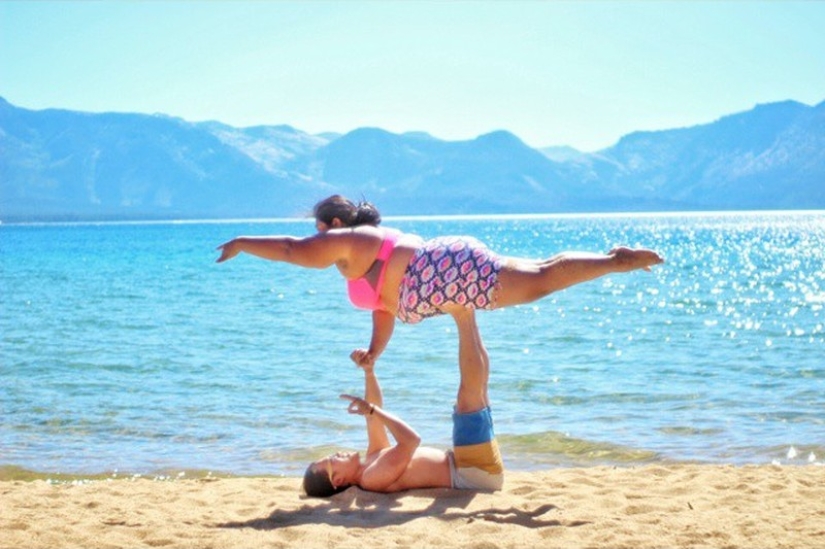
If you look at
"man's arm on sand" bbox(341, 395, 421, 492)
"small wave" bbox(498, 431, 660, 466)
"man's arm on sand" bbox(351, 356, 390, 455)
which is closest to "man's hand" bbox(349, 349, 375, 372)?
"man's arm on sand" bbox(351, 356, 390, 455)

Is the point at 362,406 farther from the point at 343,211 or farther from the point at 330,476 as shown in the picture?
the point at 343,211

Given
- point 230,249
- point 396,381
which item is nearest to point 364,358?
point 230,249

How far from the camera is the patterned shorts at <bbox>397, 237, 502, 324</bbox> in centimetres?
618

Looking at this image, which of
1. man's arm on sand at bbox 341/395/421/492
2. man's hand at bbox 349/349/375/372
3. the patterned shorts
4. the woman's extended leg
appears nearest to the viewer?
the woman's extended leg

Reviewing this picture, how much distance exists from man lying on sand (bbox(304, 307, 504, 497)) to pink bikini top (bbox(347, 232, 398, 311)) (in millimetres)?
421

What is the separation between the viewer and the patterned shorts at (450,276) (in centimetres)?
618

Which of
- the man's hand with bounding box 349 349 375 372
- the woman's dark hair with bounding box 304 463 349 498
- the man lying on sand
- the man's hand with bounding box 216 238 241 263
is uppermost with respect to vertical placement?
the man's hand with bounding box 216 238 241 263

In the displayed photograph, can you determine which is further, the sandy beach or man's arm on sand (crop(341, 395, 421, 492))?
man's arm on sand (crop(341, 395, 421, 492))

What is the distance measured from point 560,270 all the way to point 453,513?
1.51 m

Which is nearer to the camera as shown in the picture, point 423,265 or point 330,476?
point 423,265

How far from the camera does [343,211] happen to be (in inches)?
253

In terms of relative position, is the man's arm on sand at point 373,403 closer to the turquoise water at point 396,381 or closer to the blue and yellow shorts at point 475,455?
the blue and yellow shorts at point 475,455

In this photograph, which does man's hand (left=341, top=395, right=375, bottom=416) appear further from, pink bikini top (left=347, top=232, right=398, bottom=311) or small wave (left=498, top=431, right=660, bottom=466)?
small wave (left=498, top=431, right=660, bottom=466)

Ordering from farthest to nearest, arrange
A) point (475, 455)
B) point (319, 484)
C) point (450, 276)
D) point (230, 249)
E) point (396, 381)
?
point (396, 381) < point (319, 484) < point (475, 455) < point (450, 276) < point (230, 249)
